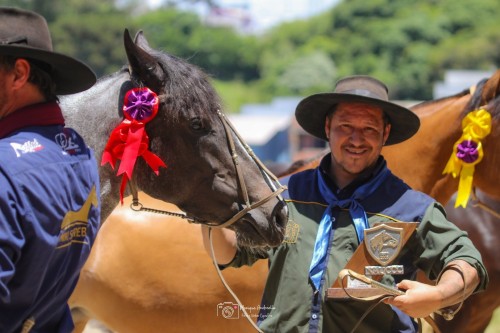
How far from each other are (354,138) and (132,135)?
0.92 metres

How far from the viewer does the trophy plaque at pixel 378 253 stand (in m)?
2.93

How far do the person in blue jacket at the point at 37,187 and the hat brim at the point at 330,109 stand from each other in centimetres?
117

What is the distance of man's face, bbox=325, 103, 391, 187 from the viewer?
3.24 meters

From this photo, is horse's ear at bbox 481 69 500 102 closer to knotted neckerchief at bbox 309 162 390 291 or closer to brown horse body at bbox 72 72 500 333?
brown horse body at bbox 72 72 500 333

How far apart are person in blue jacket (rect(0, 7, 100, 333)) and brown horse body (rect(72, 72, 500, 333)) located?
2428mm

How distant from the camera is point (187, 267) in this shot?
4.92 metres

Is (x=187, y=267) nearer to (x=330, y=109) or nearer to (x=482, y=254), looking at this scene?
(x=330, y=109)

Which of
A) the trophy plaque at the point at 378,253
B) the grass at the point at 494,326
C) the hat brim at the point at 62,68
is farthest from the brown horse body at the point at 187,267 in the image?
the grass at the point at 494,326

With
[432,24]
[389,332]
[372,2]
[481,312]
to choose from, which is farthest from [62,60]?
[372,2]

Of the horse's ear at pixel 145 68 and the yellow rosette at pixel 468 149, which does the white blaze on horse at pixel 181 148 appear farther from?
the yellow rosette at pixel 468 149

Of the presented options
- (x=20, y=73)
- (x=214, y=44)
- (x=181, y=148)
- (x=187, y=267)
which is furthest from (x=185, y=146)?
(x=214, y=44)

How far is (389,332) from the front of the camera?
10.2ft

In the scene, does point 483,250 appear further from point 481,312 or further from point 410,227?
point 410,227

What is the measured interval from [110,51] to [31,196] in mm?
72680
